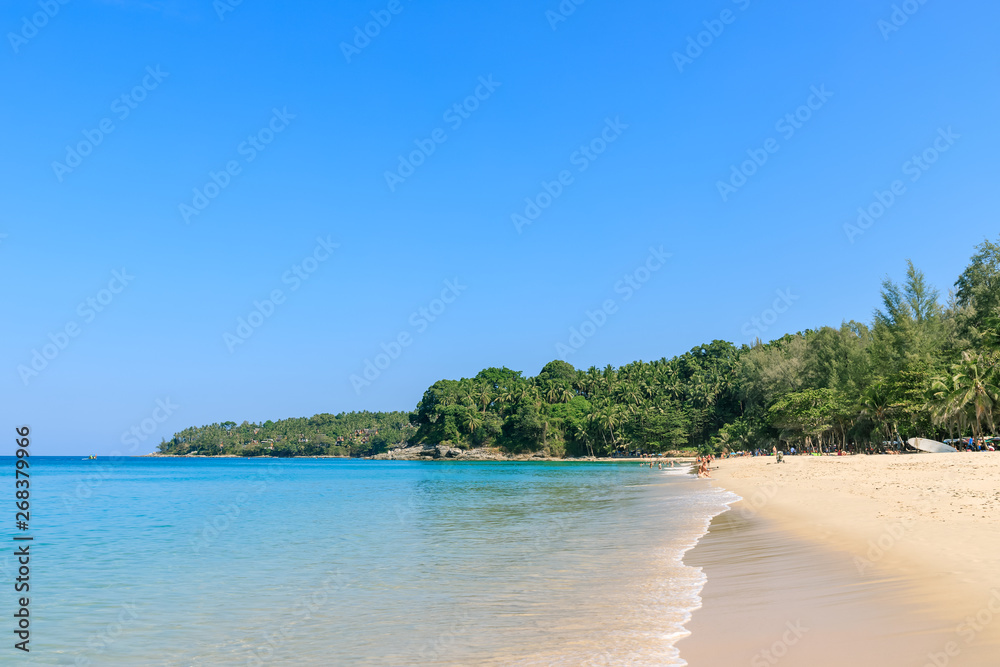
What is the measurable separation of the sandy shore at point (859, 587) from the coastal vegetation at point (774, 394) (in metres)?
38.2

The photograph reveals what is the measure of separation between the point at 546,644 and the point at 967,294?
6481 cm

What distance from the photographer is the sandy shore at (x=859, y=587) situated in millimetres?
5531

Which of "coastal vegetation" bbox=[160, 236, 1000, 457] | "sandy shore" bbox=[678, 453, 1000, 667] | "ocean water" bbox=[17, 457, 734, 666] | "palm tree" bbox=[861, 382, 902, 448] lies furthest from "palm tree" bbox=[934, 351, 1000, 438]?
"sandy shore" bbox=[678, 453, 1000, 667]

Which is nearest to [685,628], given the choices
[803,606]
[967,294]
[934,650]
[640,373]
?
[803,606]

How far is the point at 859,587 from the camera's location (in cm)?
780

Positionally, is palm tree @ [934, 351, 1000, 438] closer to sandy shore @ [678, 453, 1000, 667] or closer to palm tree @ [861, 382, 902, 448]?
palm tree @ [861, 382, 902, 448]

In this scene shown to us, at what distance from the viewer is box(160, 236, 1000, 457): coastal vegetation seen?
4938cm

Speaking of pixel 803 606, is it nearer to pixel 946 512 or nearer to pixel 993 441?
pixel 946 512

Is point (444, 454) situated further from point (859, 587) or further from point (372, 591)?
point (859, 587)

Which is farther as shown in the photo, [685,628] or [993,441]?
[993,441]

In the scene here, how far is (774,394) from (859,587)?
273 ft

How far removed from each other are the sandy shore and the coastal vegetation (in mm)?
38191

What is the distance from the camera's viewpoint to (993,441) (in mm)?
45031

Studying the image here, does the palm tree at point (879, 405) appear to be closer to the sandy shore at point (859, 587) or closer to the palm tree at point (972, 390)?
the palm tree at point (972, 390)
